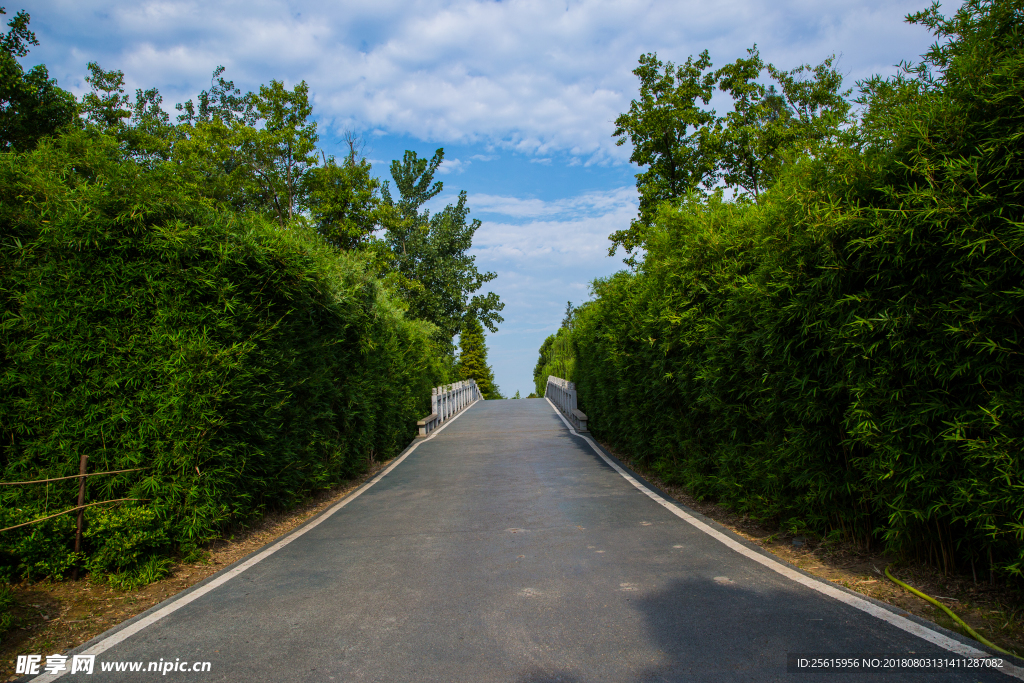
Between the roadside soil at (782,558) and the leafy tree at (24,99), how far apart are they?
71.1 feet

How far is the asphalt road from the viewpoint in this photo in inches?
129

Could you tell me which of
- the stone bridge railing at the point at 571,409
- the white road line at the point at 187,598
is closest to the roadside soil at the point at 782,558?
the white road line at the point at 187,598

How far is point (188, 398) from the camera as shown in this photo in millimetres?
5430

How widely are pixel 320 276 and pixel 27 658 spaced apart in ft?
16.3

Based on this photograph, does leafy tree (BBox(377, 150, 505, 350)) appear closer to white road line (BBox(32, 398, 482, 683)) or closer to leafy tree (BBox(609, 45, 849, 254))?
leafy tree (BBox(609, 45, 849, 254))

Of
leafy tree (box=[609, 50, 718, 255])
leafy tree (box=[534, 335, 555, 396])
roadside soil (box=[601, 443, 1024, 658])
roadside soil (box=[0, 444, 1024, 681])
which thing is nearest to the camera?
roadside soil (box=[601, 443, 1024, 658])

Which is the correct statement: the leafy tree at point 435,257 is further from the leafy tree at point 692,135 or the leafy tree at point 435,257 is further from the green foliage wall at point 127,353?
the green foliage wall at point 127,353

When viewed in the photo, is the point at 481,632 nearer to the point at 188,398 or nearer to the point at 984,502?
the point at 984,502

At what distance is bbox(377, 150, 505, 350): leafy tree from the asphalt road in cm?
3164

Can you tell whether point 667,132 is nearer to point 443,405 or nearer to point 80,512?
point 443,405

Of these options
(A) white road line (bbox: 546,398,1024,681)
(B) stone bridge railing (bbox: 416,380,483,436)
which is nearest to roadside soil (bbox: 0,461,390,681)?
(A) white road line (bbox: 546,398,1024,681)

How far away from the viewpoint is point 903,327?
12.6 ft

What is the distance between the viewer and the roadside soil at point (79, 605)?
3.85 m

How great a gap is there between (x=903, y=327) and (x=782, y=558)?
2.42 m
